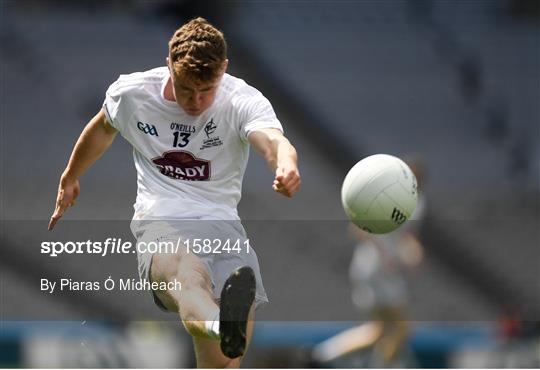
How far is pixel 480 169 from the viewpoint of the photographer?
16172 millimetres

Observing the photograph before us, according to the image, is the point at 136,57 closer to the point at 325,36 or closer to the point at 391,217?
the point at 325,36

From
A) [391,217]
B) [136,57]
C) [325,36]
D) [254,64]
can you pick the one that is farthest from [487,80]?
[391,217]

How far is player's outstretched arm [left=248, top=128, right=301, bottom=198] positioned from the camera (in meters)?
4.77

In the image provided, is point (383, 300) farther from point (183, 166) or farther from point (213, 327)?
point (213, 327)

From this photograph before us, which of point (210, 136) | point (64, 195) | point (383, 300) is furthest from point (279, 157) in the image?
point (383, 300)

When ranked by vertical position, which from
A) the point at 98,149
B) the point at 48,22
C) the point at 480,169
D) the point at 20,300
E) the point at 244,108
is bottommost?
the point at 20,300

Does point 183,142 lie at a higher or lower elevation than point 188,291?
higher

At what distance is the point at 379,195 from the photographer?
19.1 ft

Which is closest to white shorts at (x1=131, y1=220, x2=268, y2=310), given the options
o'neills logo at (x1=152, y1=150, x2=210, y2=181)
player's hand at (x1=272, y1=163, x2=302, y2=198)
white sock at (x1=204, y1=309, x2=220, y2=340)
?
o'neills logo at (x1=152, y1=150, x2=210, y2=181)

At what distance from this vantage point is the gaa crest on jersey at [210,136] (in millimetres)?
5691

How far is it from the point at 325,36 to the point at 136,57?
9.68 feet

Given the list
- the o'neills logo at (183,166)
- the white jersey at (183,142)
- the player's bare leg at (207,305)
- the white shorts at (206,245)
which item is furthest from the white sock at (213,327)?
the o'neills logo at (183,166)

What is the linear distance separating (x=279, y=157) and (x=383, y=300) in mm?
6491

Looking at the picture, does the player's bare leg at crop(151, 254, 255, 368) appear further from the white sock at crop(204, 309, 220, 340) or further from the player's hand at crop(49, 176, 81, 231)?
the player's hand at crop(49, 176, 81, 231)
